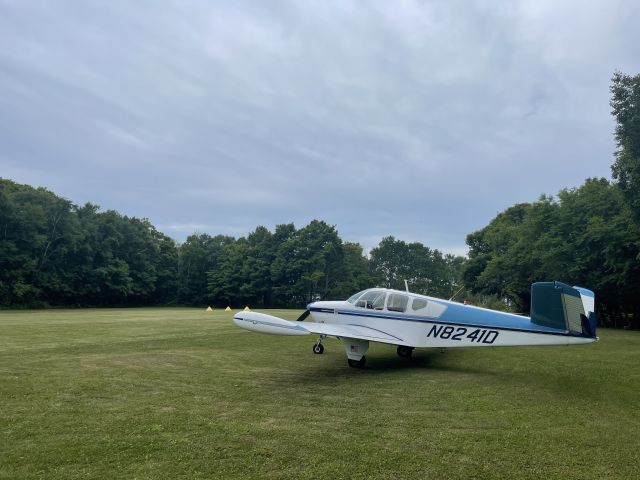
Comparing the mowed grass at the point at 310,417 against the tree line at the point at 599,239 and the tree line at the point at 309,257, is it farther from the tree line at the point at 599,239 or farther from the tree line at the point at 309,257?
the tree line at the point at 309,257

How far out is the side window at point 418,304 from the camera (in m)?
9.91

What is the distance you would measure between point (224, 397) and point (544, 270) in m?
27.8

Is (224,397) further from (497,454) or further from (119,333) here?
(119,333)

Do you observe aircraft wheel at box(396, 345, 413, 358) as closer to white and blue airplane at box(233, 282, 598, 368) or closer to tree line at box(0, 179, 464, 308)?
white and blue airplane at box(233, 282, 598, 368)

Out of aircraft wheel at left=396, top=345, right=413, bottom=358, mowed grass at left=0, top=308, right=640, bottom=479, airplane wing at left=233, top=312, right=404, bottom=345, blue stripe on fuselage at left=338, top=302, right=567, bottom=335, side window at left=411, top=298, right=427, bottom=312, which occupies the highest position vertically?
side window at left=411, top=298, right=427, bottom=312

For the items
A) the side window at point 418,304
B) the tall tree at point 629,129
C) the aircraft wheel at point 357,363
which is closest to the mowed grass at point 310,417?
the aircraft wheel at point 357,363

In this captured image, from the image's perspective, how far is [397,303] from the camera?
1025 centimetres

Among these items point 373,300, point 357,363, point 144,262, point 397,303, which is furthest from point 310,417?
point 144,262

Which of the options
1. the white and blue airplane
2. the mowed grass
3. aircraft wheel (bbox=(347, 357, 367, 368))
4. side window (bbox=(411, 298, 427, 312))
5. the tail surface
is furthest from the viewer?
aircraft wheel (bbox=(347, 357, 367, 368))

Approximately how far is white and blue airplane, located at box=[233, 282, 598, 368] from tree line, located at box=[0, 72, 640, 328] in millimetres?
14605

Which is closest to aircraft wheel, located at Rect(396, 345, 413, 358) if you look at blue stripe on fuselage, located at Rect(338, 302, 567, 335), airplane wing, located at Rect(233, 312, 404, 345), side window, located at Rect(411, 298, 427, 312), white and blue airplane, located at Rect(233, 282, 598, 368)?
white and blue airplane, located at Rect(233, 282, 598, 368)

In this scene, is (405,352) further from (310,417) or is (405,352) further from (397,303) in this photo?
(310,417)

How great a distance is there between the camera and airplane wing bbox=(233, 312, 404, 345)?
8695 millimetres

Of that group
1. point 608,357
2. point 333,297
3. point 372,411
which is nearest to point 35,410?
point 372,411
